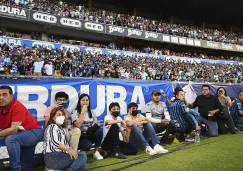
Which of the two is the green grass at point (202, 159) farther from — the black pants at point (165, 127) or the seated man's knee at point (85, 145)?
the seated man's knee at point (85, 145)

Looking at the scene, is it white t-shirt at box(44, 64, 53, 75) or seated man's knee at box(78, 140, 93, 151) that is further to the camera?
white t-shirt at box(44, 64, 53, 75)

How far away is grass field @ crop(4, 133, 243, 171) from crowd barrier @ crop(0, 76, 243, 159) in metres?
1.01

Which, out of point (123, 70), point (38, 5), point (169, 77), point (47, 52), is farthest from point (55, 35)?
point (169, 77)

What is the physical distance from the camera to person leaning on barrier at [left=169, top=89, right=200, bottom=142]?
17.2 ft

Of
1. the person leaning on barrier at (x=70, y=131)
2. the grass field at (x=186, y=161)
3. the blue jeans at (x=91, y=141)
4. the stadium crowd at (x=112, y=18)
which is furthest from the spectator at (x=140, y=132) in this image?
the stadium crowd at (x=112, y=18)

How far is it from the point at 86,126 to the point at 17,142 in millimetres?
1292

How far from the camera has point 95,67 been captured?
13828mm

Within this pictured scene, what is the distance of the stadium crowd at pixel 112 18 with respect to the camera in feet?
60.6

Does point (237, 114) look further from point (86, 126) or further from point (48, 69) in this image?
point (48, 69)

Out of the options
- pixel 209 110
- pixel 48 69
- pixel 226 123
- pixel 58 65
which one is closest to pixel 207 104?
pixel 209 110

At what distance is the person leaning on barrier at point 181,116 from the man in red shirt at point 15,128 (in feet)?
10.1

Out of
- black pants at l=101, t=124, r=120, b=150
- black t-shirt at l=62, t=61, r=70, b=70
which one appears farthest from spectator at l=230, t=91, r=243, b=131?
black t-shirt at l=62, t=61, r=70, b=70

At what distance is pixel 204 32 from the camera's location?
29.4 metres

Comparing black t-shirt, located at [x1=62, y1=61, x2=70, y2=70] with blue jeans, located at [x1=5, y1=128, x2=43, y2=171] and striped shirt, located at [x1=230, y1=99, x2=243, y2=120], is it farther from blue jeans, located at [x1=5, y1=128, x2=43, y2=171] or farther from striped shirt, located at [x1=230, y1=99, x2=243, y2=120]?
blue jeans, located at [x1=5, y1=128, x2=43, y2=171]
